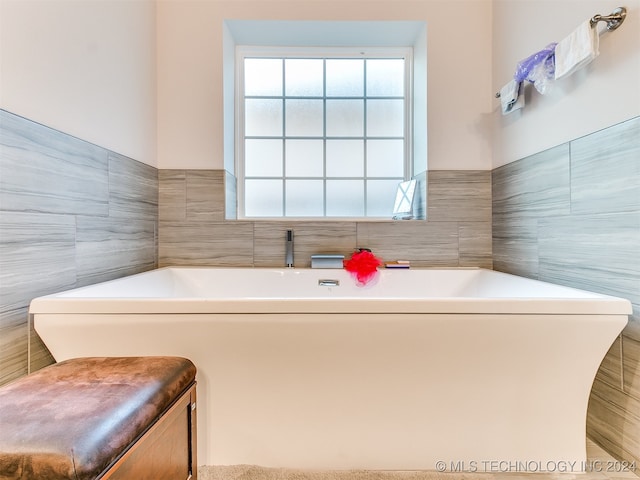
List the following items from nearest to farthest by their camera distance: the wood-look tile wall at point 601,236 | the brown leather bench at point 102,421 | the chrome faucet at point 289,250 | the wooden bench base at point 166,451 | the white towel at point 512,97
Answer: the brown leather bench at point 102,421, the wooden bench base at point 166,451, the wood-look tile wall at point 601,236, the white towel at point 512,97, the chrome faucet at point 289,250

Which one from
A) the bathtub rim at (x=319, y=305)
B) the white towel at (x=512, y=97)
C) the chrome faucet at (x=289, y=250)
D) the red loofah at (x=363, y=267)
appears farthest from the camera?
the chrome faucet at (x=289, y=250)

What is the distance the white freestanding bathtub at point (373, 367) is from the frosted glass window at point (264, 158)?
1.51 meters

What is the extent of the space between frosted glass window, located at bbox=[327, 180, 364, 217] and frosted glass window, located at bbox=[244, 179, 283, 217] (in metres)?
0.38

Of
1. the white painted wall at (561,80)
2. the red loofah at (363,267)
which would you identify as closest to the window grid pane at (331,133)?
the red loofah at (363,267)

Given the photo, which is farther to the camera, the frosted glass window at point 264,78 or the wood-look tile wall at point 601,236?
the frosted glass window at point 264,78

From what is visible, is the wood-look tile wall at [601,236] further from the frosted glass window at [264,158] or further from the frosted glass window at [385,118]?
the frosted glass window at [264,158]

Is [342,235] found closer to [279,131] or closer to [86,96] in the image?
[279,131]

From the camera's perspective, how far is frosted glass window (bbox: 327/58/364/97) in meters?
2.47

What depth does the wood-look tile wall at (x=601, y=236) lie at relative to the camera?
3.80 feet

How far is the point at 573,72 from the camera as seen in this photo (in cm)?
135

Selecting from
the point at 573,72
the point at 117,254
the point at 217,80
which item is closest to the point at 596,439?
the point at 573,72

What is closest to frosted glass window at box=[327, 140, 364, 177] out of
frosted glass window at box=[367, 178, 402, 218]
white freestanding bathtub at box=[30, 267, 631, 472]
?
frosted glass window at box=[367, 178, 402, 218]

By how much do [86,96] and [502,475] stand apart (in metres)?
2.24

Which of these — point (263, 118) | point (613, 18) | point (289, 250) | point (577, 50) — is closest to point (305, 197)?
point (289, 250)
